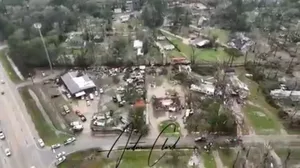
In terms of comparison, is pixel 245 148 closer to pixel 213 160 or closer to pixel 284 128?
pixel 213 160

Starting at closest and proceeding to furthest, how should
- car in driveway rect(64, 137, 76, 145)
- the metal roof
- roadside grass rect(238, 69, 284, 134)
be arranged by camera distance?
car in driveway rect(64, 137, 76, 145) < roadside grass rect(238, 69, 284, 134) < the metal roof

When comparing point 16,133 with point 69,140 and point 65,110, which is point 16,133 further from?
point 69,140

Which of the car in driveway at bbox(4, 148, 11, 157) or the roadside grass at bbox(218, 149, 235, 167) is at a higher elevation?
the car in driveway at bbox(4, 148, 11, 157)

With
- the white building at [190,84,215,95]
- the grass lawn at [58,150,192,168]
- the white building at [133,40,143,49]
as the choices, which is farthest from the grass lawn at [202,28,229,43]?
the grass lawn at [58,150,192,168]

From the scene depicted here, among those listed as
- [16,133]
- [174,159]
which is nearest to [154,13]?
[174,159]

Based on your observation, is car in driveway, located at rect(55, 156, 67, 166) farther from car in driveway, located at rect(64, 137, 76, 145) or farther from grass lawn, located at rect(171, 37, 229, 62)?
grass lawn, located at rect(171, 37, 229, 62)

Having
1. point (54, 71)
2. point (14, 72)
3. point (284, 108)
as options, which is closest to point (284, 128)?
point (284, 108)
